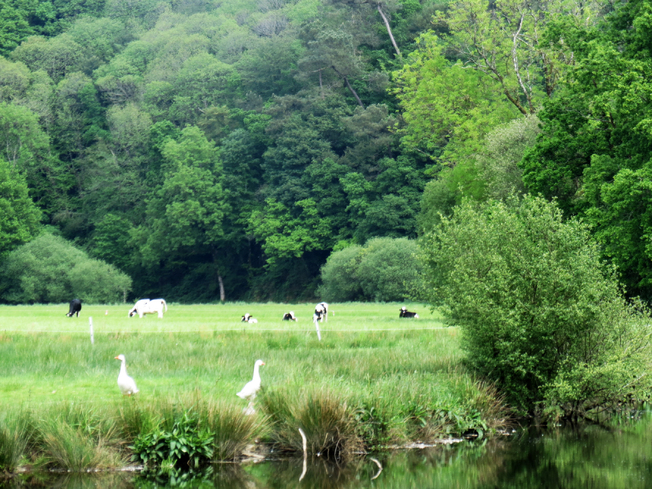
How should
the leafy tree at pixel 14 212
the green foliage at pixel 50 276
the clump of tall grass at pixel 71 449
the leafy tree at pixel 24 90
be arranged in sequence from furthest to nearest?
the leafy tree at pixel 24 90 < the leafy tree at pixel 14 212 < the green foliage at pixel 50 276 < the clump of tall grass at pixel 71 449

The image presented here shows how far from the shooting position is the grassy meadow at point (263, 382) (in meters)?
14.6

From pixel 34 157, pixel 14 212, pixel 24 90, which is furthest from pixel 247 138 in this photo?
pixel 24 90

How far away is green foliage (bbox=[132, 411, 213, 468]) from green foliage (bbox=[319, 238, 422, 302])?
4726cm

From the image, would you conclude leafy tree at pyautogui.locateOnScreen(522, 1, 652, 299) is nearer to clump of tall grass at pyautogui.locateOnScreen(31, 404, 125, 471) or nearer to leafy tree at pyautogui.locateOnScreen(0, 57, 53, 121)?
clump of tall grass at pyautogui.locateOnScreen(31, 404, 125, 471)

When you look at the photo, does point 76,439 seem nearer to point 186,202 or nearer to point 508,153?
point 508,153

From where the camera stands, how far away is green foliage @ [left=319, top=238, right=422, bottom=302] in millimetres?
63719

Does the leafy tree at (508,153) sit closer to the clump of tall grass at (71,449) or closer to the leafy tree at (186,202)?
the clump of tall grass at (71,449)

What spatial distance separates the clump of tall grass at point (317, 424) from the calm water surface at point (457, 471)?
412 millimetres

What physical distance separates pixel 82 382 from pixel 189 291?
7871 centimetres

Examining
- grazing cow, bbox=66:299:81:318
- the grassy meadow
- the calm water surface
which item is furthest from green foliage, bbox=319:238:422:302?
the calm water surface

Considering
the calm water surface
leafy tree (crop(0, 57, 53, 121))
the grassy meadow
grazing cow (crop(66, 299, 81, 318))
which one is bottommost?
the calm water surface

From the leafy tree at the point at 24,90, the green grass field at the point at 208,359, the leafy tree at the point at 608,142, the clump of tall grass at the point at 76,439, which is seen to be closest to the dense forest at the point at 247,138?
the leafy tree at the point at 24,90

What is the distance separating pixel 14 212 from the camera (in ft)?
271

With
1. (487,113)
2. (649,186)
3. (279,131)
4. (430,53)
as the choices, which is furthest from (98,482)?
(279,131)
